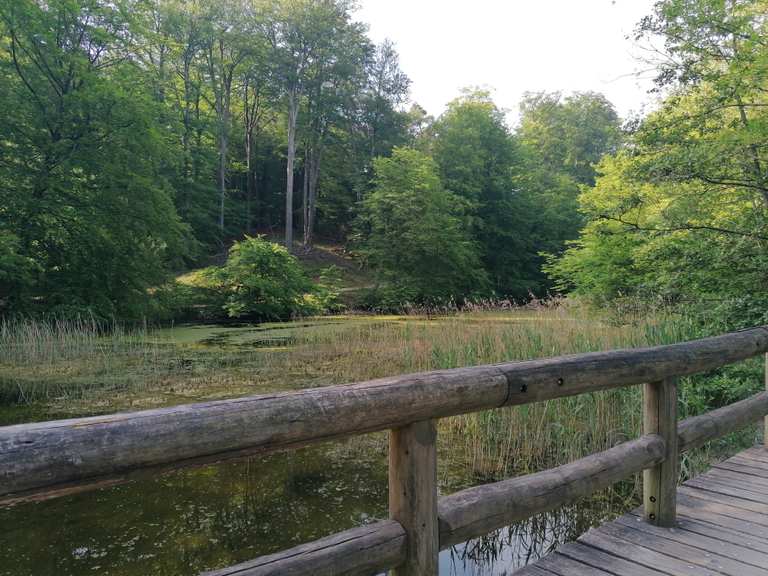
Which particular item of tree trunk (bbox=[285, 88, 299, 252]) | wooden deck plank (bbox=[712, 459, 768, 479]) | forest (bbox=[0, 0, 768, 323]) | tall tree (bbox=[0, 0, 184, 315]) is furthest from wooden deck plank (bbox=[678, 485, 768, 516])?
tree trunk (bbox=[285, 88, 299, 252])

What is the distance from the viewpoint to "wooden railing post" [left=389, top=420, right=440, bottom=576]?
1.62 metres

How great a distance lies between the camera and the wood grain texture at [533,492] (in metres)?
1.76

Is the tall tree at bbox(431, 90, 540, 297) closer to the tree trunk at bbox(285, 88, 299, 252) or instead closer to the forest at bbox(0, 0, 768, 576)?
the forest at bbox(0, 0, 768, 576)

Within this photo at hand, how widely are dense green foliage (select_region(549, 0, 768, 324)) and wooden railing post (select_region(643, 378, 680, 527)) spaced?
482 centimetres

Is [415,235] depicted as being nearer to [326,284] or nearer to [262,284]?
[326,284]

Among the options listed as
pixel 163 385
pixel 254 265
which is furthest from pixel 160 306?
pixel 163 385

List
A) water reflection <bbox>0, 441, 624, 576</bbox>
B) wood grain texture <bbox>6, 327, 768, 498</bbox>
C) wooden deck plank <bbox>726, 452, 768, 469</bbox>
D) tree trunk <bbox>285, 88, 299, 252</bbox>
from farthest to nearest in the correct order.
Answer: tree trunk <bbox>285, 88, 299, 252</bbox> → wooden deck plank <bbox>726, 452, 768, 469</bbox> → water reflection <bbox>0, 441, 624, 576</bbox> → wood grain texture <bbox>6, 327, 768, 498</bbox>

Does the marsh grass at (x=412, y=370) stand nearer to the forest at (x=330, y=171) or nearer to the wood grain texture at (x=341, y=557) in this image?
the forest at (x=330, y=171)

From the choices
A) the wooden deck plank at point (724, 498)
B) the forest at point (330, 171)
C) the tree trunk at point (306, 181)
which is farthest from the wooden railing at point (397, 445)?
the tree trunk at point (306, 181)

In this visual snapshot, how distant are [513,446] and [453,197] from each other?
2469 centimetres

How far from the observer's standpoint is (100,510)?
393cm

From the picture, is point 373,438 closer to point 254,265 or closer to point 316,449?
point 316,449

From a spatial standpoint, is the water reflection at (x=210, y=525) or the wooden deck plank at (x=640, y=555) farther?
the water reflection at (x=210, y=525)

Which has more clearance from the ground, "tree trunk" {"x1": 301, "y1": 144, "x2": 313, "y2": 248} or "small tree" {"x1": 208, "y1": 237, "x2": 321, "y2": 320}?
"tree trunk" {"x1": 301, "y1": 144, "x2": 313, "y2": 248}
